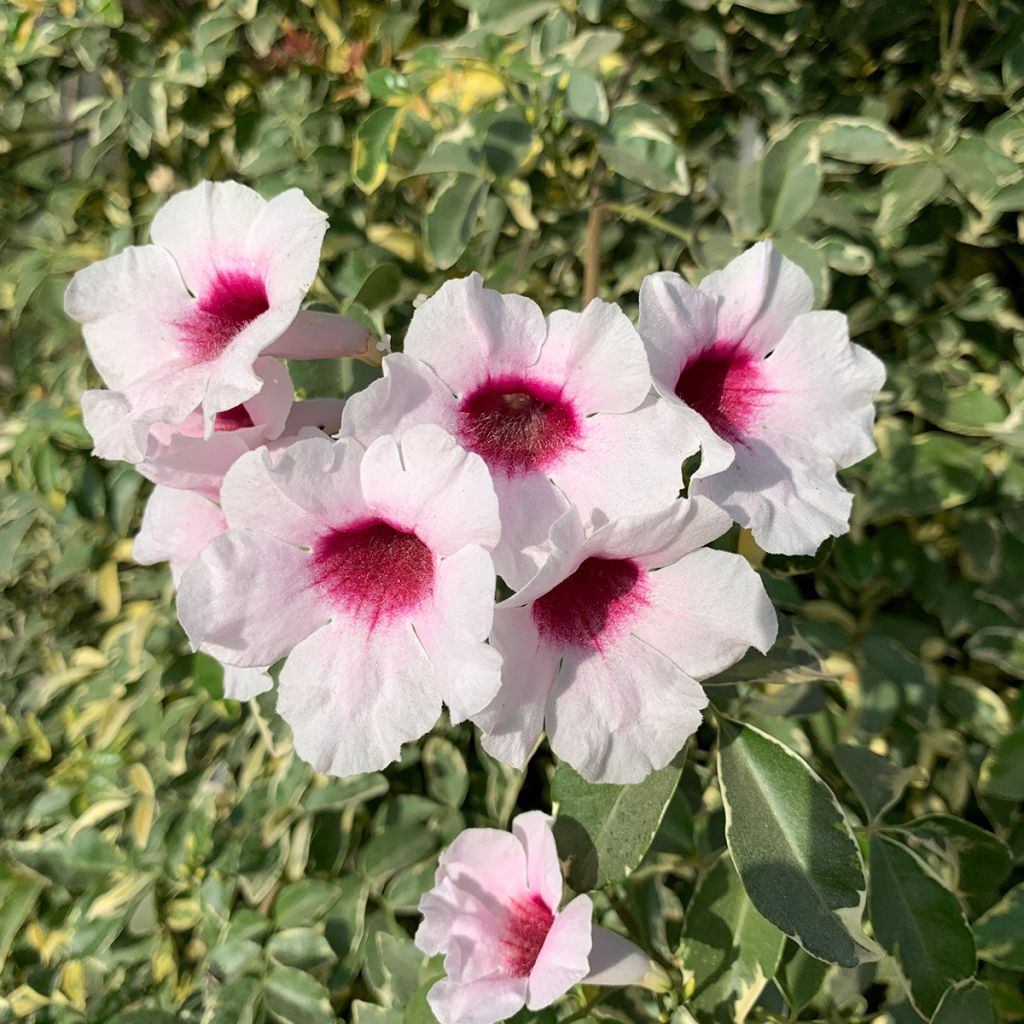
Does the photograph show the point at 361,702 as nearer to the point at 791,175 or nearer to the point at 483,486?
the point at 483,486

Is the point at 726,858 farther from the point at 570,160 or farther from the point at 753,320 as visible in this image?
the point at 570,160

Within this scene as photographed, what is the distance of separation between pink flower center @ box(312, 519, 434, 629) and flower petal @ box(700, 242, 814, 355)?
280 mm

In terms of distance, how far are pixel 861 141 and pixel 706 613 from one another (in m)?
0.71

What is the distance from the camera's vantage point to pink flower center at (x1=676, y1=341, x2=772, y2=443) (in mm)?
620

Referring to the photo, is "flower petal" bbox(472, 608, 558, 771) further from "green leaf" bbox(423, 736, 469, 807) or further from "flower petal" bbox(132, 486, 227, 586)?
"green leaf" bbox(423, 736, 469, 807)

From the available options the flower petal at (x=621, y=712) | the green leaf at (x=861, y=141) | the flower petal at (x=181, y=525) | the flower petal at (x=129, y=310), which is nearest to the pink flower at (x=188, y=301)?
the flower petal at (x=129, y=310)

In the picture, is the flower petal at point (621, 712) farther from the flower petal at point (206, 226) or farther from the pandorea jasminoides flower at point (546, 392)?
the flower petal at point (206, 226)

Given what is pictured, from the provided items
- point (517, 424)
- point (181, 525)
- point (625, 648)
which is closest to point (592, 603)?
point (625, 648)

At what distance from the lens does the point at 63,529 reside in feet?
4.83

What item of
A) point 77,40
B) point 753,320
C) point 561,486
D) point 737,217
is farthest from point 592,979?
point 77,40

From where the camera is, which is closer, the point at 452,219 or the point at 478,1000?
the point at 478,1000

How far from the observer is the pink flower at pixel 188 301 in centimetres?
58

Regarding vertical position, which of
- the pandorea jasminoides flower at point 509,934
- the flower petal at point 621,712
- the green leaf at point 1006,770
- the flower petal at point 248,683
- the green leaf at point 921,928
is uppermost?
the flower petal at point 621,712

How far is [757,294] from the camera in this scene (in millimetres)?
604
